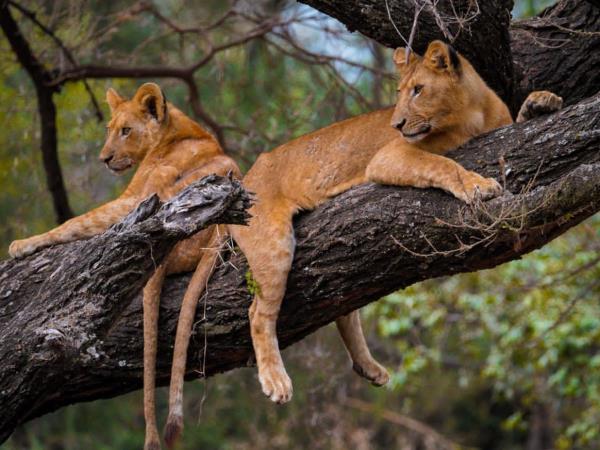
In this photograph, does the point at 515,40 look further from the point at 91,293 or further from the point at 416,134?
the point at 91,293

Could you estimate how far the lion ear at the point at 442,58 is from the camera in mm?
5355

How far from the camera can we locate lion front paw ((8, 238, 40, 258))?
5688 mm

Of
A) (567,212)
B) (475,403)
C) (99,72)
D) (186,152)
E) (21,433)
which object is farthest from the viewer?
(475,403)

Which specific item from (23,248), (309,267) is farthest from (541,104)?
(23,248)

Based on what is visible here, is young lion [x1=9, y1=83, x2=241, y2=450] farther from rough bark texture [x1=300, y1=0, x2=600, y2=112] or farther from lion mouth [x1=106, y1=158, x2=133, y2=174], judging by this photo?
rough bark texture [x1=300, y1=0, x2=600, y2=112]

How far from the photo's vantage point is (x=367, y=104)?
8.02 metres

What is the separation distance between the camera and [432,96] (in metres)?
5.38

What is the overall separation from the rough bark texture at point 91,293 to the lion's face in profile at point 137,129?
5.51 feet

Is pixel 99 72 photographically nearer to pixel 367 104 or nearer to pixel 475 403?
pixel 367 104

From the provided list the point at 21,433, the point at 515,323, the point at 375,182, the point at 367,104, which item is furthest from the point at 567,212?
the point at 21,433

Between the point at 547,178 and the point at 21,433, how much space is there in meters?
9.58

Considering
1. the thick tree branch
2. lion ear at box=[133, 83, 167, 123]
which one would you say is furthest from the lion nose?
the thick tree branch

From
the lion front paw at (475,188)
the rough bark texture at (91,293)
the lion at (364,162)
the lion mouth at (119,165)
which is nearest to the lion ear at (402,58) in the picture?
the lion at (364,162)

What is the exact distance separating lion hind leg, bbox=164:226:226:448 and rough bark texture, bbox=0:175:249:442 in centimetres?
51
